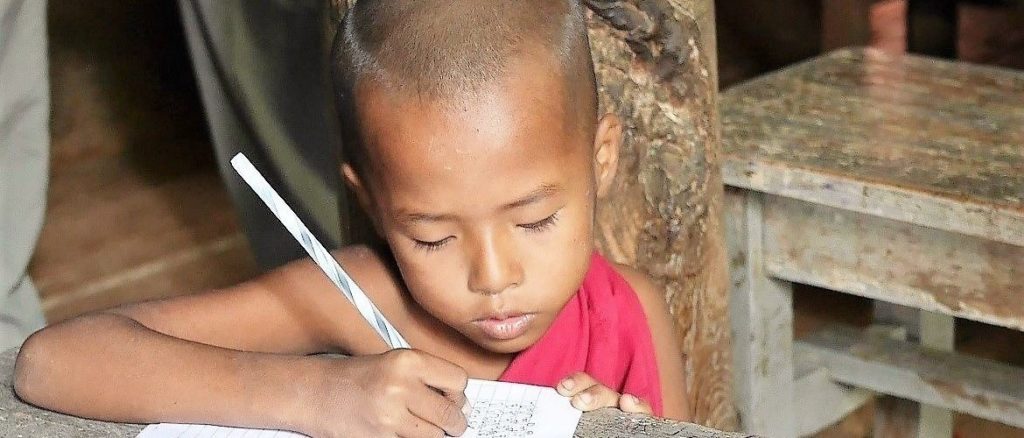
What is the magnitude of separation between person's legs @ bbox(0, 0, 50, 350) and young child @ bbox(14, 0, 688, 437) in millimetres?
1308

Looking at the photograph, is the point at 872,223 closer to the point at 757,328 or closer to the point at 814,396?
the point at 757,328

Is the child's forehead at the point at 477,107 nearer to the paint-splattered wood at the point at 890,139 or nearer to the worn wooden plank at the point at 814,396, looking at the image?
the paint-splattered wood at the point at 890,139

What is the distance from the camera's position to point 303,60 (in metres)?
2.54

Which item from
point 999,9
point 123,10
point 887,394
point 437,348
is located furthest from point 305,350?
point 123,10

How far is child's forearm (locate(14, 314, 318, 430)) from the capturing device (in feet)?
3.34

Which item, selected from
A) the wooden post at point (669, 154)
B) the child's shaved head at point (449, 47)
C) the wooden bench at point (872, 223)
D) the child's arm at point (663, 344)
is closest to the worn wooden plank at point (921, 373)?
the wooden bench at point (872, 223)

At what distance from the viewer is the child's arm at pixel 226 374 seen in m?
0.98

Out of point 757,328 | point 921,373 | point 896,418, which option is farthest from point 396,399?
point 896,418

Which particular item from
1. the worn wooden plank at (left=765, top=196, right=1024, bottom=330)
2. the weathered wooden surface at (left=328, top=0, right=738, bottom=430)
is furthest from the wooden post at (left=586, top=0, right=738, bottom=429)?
the worn wooden plank at (left=765, top=196, right=1024, bottom=330)

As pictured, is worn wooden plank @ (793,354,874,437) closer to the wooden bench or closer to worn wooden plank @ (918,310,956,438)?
the wooden bench

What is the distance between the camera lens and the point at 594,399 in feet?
3.29

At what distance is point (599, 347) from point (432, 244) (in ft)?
0.81

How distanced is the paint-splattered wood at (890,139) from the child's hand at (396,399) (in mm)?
761

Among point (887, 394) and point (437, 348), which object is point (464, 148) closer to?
point (437, 348)
